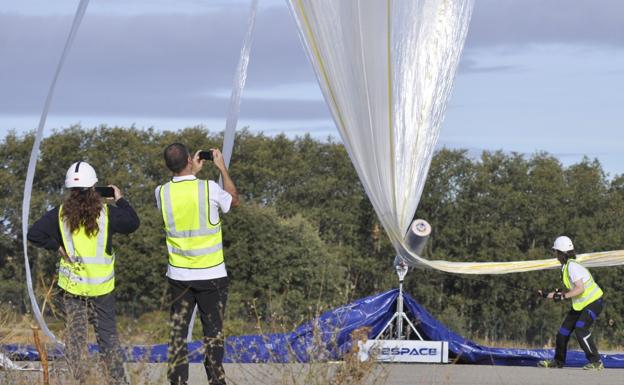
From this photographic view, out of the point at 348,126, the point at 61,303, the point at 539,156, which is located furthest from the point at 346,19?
the point at 539,156

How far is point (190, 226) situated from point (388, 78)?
2.94 m

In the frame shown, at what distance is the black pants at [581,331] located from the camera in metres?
12.3

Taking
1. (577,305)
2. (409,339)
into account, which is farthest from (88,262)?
(577,305)

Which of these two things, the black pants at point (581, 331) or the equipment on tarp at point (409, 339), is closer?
the equipment on tarp at point (409, 339)

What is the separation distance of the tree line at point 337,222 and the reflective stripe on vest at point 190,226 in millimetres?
19415

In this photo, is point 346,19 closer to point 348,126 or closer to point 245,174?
point 348,126

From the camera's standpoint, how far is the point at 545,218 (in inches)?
1259

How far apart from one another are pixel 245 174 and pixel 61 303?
2428cm

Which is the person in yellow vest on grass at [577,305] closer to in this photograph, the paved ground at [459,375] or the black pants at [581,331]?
the black pants at [581,331]

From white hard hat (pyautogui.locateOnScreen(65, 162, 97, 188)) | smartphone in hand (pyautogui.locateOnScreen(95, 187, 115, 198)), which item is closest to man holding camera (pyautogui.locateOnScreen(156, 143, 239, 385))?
smartphone in hand (pyautogui.locateOnScreen(95, 187, 115, 198))

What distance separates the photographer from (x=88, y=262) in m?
8.51

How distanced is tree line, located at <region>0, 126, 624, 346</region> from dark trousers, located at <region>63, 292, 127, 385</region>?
19.4 m

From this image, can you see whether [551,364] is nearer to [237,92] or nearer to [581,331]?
[581,331]

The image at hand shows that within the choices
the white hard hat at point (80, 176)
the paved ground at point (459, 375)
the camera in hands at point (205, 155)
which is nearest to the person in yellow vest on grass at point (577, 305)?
the paved ground at point (459, 375)
